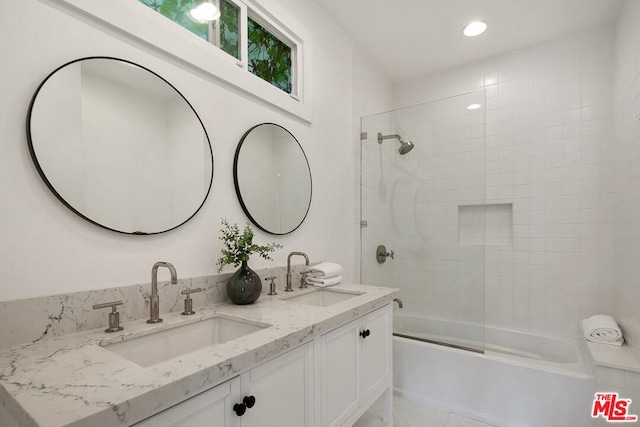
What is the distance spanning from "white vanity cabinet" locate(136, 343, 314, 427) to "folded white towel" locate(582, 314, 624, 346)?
207 cm

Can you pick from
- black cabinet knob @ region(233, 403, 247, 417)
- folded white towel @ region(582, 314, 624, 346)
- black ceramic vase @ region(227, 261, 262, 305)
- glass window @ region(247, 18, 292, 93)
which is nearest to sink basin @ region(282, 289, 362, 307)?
black ceramic vase @ region(227, 261, 262, 305)

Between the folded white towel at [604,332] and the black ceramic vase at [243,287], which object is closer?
the black ceramic vase at [243,287]

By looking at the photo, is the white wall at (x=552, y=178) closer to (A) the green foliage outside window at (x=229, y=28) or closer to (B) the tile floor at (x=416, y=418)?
(B) the tile floor at (x=416, y=418)

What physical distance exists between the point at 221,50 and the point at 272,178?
2.33 feet

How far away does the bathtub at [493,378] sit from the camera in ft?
6.12

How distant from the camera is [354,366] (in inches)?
58.6

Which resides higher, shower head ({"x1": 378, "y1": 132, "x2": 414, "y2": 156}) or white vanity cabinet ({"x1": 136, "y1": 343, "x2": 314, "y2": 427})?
shower head ({"x1": 378, "y1": 132, "x2": 414, "y2": 156})

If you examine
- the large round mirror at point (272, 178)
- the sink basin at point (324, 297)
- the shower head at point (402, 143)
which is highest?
the shower head at point (402, 143)

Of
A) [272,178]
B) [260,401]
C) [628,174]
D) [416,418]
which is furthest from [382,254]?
[260,401]

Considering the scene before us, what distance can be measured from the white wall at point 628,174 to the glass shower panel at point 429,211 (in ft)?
2.77

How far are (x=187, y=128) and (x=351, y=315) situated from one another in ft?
3.64

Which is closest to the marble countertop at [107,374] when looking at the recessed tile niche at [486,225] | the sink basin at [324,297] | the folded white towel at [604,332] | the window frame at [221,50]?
the sink basin at [324,297]

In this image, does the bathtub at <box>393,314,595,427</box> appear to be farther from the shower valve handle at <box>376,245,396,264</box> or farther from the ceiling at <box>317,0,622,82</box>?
the ceiling at <box>317,0,622,82</box>

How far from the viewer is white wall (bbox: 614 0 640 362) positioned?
1.86 metres
